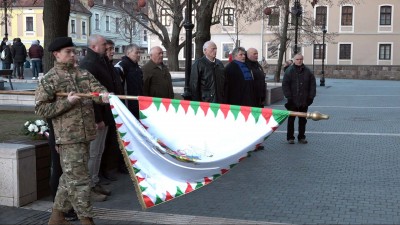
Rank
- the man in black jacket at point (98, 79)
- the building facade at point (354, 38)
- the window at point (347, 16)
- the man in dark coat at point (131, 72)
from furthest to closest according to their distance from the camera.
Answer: the window at point (347, 16) < the building facade at point (354, 38) < the man in dark coat at point (131, 72) < the man in black jacket at point (98, 79)

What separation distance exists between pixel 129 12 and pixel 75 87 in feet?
105

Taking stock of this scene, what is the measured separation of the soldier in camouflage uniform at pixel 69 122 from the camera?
494 centimetres

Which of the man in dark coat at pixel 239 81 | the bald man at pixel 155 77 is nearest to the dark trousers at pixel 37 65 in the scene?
the man in dark coat at pixel 239 81

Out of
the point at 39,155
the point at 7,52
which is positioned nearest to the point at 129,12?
the point at 7,52

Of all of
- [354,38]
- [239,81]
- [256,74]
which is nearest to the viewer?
[239,81]

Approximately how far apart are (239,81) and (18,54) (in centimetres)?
1688

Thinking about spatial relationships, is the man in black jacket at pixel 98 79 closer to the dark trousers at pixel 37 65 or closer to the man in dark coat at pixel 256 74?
the man in dark coat at pixel 256 74

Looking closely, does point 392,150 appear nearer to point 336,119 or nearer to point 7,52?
point 336,119

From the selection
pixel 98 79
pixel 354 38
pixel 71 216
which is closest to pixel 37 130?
pixel 98 79

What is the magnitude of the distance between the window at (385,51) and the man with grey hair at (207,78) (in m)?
51.4

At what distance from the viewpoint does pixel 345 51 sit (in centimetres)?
→ 5706

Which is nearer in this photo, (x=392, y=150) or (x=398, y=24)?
(x=392, y=150)

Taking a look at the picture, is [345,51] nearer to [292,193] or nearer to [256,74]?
[256,74]

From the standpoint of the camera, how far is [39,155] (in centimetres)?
628
